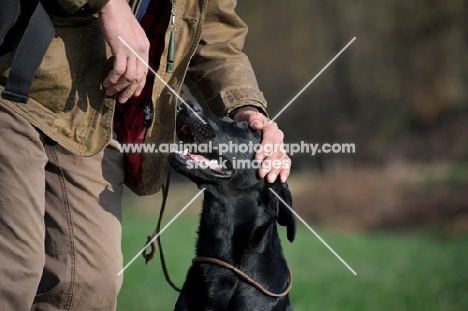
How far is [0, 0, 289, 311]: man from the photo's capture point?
2881mm

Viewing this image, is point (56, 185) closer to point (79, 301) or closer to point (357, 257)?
point (79, 301)

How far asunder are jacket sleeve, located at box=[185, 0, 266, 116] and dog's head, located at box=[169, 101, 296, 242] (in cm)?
12

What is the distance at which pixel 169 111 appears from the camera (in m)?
3.39

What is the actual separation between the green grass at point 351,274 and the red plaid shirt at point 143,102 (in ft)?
8.70

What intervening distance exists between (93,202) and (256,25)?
1879cm

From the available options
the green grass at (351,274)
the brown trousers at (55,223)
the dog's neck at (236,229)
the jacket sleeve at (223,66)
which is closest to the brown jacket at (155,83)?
the jacket sleeve at (223,66)

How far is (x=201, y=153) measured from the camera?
11.7ft

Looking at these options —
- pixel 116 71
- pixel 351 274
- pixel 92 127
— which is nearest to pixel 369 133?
pixel 351 274

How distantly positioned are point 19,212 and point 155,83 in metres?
0.85

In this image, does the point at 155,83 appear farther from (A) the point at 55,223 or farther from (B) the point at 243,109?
(A) the point at 55,223

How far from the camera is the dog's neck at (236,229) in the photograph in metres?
3.54

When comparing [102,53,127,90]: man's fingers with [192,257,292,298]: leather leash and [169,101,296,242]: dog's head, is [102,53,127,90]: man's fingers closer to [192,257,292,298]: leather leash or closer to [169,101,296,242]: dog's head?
[169,101,296,242]: dog's head

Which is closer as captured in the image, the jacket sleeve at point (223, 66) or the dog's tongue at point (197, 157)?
the dog's tongue at point (197, 157)

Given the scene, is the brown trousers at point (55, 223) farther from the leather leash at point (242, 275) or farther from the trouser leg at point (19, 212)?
the leather leash at point (242, 275)
